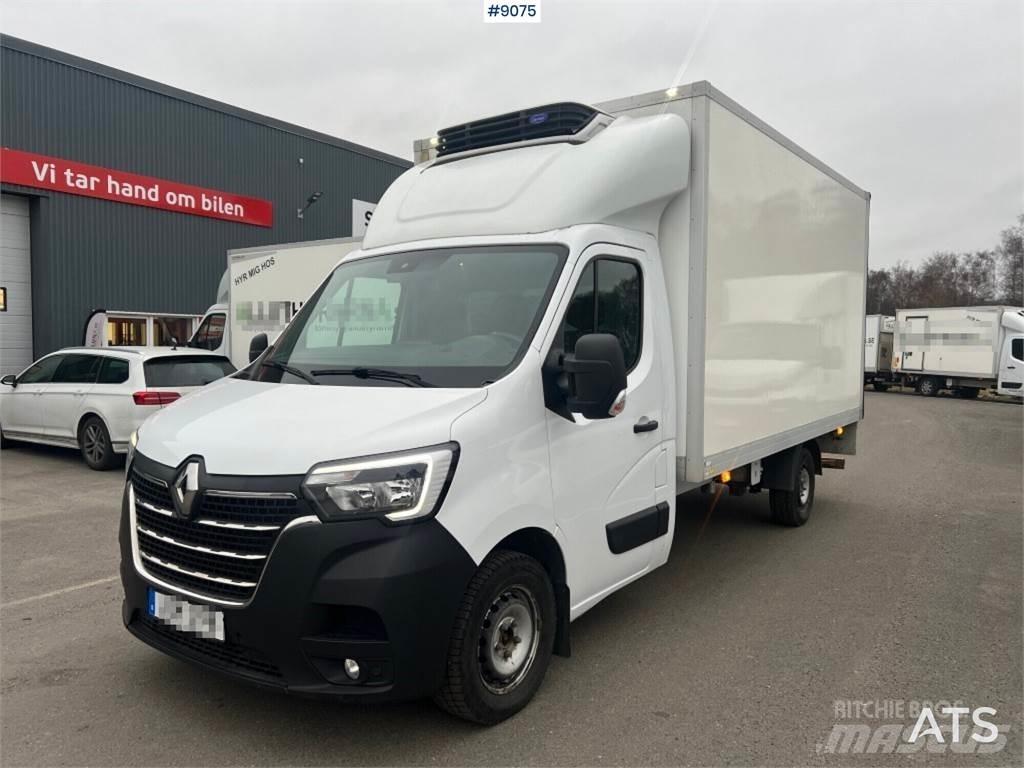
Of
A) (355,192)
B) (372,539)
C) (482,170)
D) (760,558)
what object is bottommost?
(760,558)

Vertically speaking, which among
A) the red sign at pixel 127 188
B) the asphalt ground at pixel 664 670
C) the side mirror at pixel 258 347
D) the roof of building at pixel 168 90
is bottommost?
the asphalt ground at pixel 664 670

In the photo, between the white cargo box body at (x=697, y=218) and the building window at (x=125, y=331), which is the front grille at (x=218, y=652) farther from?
the building window at (x=125, y=331)

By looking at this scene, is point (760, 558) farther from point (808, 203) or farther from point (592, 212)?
point (592, 212)

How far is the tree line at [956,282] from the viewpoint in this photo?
62.3m

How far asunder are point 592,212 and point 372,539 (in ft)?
7.13

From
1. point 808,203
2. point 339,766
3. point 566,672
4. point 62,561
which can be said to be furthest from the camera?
point 808,203

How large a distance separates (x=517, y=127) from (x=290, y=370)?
2.09m

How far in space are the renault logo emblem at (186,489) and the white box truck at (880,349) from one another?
108 feet

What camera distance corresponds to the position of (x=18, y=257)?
54.2 feet

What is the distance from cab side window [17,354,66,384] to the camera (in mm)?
10977

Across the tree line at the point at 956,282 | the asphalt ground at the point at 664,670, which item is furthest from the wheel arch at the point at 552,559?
the tree line at the point at 956,282

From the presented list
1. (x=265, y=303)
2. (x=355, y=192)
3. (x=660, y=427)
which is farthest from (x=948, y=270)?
(x=660, y=427)

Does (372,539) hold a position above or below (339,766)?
above

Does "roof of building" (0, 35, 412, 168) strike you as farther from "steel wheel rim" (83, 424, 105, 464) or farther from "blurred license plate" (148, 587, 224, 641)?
"blurred license plate" (148, 587, 224, 641)
